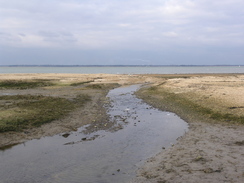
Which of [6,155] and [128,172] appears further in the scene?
[6,155]

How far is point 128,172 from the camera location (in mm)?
9266

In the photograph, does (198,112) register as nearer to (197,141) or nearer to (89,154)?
(197,141)

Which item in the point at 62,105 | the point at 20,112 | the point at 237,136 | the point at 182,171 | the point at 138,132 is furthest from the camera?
the point at 62,105

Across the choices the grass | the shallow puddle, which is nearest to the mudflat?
the grass

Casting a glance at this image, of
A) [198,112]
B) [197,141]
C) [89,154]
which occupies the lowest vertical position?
[89,154]

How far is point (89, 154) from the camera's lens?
445 inches

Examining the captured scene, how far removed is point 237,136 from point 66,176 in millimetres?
9855

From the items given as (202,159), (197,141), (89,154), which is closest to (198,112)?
(197,141)

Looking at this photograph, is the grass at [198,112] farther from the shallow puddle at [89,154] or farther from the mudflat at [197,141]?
the shallow puddle at [89,154]

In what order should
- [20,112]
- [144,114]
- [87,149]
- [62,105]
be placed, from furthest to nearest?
[62,105], [144,114], [20,112], [87,149]

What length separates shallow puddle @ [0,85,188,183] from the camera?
9.12m

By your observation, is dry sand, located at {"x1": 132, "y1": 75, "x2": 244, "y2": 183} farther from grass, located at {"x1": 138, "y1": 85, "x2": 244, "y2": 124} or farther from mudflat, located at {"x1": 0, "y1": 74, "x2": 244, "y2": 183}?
grass, located at {"x1": 138, "y1": 85, "x2": 244, "y2": 124}

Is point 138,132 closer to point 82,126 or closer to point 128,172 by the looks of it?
point 82,126

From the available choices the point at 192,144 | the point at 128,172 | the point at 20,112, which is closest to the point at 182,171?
the point at 128,172
